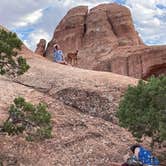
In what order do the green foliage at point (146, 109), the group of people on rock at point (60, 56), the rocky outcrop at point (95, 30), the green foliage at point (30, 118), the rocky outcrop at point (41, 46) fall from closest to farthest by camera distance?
the green foliage at point (30, 118)
the green foliage at point (146, 109)
the group of people on rock at point (60, 56)
the rocky outcrop at point (95, 30)
the rocky outcrop at point (41, 46)

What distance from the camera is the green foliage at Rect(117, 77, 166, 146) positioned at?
13.1 meters

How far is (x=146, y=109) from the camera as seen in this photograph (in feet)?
44.6

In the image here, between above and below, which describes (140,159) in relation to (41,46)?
below

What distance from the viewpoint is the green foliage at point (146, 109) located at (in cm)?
1310

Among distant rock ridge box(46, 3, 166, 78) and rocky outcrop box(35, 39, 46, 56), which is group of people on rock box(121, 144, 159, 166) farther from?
rocky outcrop box(35, 39, 46, 56)

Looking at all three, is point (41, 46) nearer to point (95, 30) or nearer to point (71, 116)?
point (95, 30)

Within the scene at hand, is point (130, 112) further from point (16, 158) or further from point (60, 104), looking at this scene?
point (60, 104)

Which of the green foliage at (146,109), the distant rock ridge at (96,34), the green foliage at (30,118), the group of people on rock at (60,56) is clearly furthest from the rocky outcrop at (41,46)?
the green foliage at (30,118)

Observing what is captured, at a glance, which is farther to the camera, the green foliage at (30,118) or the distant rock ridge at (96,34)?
the distant rock ridge at (96,34)

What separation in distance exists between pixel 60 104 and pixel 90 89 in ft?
4.75

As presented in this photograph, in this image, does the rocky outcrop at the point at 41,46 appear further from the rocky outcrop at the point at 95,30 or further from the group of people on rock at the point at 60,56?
the group of people on rock at the point at 60,56

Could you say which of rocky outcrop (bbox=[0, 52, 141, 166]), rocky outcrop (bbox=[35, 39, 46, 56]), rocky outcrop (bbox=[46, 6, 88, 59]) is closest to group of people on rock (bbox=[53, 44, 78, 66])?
rocky outcrop (bbox=[46, 6, 88, 59])

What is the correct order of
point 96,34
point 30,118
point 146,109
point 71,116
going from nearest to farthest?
point 30,118, point 146,109, point 71,116, point 96,34

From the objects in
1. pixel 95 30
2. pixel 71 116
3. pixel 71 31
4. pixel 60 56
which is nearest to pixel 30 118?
pixel 71 116
